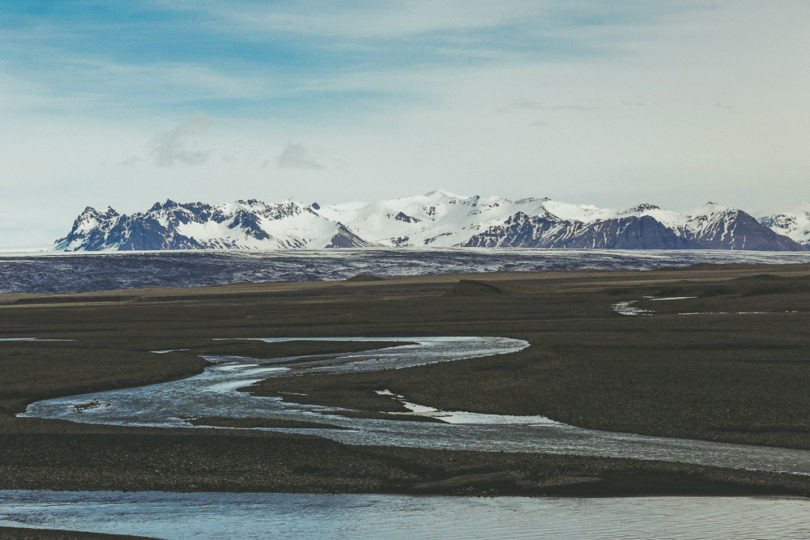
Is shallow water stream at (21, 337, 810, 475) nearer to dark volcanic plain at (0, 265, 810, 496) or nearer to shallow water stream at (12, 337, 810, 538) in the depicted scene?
shallow water stream at (12, 337, 810, 538)

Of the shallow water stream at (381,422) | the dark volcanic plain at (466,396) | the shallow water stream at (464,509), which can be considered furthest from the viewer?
the shallow water stream at (381,422)

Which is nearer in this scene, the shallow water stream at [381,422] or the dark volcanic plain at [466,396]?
the dark volcanic plain at [466,396]

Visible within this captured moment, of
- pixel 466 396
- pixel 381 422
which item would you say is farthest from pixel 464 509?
pixel 466 396

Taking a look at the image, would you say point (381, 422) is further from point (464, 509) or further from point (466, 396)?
point (464, 509)

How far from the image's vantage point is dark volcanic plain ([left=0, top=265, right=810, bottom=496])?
2055 cm

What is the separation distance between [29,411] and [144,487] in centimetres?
1386

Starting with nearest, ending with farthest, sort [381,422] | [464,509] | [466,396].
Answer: [464,509] < [381,422] < [466,396]

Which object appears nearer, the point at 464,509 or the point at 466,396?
the point at 464,509

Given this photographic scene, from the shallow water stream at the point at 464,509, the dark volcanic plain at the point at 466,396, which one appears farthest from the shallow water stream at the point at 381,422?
the dark volcanic plain at the point at 466,396

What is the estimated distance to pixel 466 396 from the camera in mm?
33000

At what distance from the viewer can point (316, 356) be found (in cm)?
4919

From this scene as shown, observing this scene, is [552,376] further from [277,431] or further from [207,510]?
[207,510]

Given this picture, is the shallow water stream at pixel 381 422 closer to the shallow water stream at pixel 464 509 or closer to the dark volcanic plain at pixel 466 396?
the shallow water stream at pixel 464 509

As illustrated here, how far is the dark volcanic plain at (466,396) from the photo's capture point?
20.5 meters
